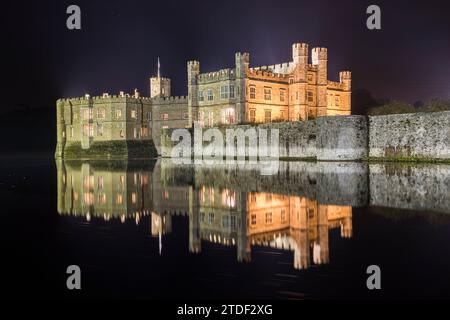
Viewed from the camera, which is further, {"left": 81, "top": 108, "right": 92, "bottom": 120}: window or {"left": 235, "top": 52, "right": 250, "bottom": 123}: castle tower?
{"left": 81, "top": 108, "right": 92, "bottom": 120}: window

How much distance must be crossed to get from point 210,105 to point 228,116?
108 inches

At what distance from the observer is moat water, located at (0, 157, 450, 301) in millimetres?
6852

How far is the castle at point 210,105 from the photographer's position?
48188 mm

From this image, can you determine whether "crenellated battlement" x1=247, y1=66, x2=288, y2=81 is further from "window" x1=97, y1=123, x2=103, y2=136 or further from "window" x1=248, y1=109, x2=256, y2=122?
"window" x1=97, y1=123, x2=103, y2=136

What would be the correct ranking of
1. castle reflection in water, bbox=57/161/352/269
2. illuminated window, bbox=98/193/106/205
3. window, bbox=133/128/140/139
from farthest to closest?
window, bbox=133/128/140/139, illuminated window, bbox=98/193/106/205, castle reflection in water, bbox=57/161/352/269

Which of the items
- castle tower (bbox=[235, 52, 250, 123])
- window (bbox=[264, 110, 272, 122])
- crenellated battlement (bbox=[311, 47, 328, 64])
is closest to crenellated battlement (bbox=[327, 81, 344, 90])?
crenellated battlement (bbox=[311, 47, 328, 64])

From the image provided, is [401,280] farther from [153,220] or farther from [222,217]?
[153,220]

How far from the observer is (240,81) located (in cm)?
4722

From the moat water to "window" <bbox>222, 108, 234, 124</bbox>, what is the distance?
32.1 metres

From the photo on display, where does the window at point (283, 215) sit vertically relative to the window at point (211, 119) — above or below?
below

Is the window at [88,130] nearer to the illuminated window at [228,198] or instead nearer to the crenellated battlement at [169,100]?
the crenellated battlement at [169,100]

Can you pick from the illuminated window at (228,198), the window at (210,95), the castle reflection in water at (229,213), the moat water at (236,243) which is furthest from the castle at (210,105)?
the moat water at (236,243)

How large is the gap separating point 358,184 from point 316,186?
152cm

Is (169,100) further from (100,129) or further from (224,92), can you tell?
(224,92)
